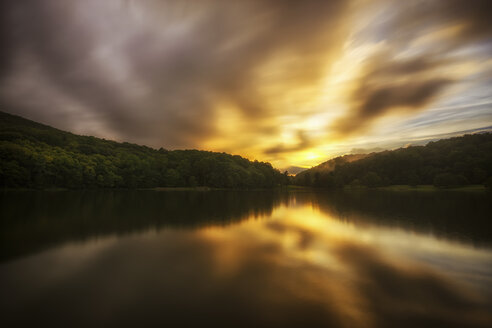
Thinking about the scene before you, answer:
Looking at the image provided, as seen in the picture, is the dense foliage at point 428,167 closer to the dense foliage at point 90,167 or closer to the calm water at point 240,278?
the dense foliage at point 90,167

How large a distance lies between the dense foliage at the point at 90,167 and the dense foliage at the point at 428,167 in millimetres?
59009

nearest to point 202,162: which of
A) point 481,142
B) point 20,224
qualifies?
point 20,224

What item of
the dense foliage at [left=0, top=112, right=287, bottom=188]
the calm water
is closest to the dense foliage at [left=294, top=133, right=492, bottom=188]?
the dense foliage at [left=0, top=112, right=287, bottom=188]

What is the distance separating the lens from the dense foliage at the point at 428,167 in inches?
4444

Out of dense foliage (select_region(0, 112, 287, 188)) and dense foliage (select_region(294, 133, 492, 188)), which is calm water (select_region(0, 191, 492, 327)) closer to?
dense foliage (select_region(0, 112, 287, 188))

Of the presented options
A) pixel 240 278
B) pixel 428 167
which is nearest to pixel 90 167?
pixel 240 278

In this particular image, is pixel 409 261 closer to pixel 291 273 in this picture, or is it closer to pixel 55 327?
pixel 291 273

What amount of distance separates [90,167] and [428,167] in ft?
585

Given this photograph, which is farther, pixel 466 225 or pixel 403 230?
pixel 466 225

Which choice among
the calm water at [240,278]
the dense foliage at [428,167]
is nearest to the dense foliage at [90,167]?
the dense foliage at [428,167]

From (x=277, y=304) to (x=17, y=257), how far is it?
14.0m

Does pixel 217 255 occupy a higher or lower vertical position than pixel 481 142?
lower

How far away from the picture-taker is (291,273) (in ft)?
35.9

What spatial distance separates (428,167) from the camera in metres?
133
